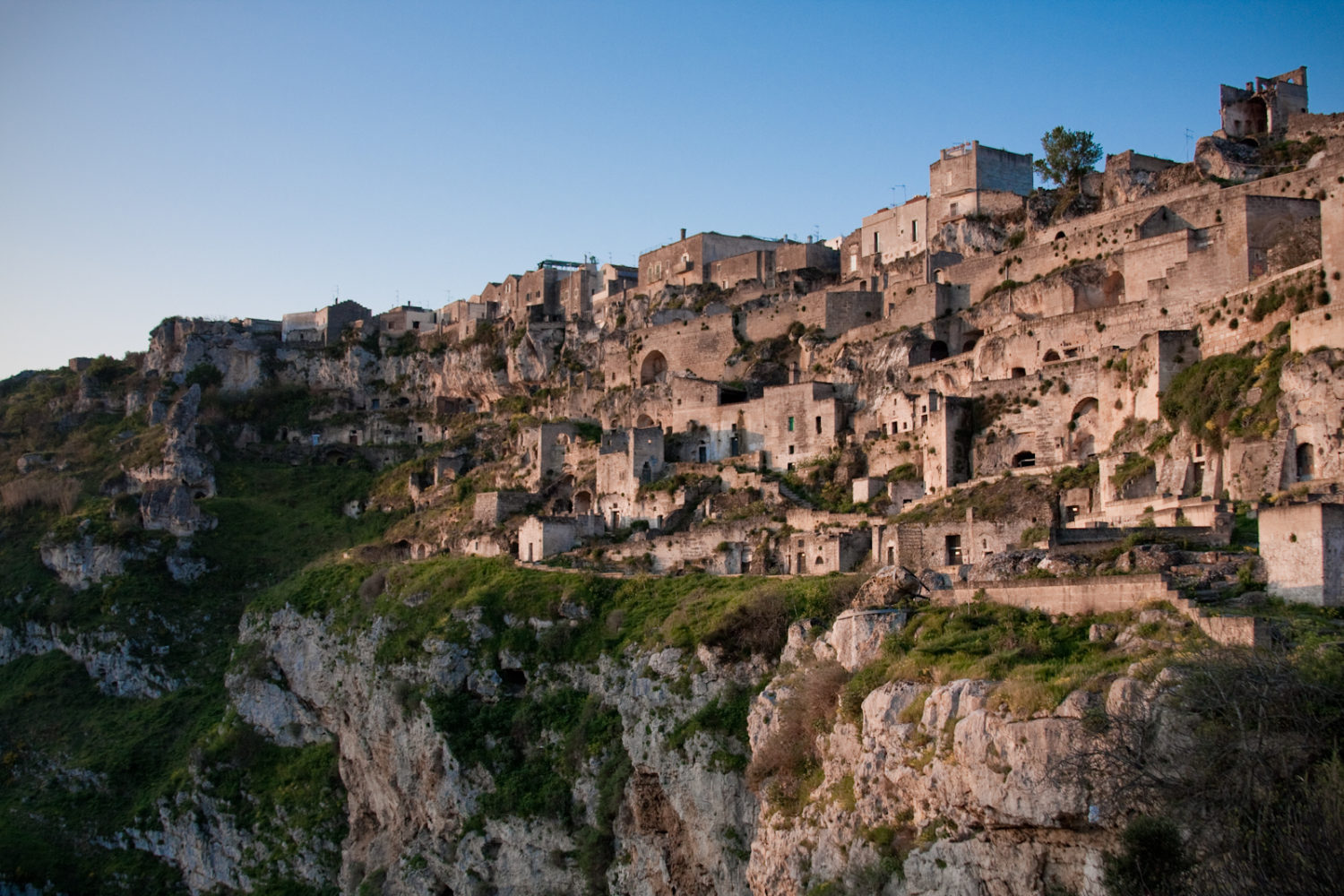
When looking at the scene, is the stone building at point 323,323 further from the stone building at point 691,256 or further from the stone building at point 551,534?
the stone building at point 551,534

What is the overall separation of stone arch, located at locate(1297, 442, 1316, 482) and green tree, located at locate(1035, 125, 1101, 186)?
33.4 metres

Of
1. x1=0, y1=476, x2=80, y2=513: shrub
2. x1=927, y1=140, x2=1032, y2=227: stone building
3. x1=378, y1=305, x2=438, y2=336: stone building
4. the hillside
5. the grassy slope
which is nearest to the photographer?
the hillside

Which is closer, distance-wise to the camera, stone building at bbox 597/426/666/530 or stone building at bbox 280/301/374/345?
stone building at bbox 597/426/666/530

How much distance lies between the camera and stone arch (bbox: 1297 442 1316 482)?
31828 millimetres

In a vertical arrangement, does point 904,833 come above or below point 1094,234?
below

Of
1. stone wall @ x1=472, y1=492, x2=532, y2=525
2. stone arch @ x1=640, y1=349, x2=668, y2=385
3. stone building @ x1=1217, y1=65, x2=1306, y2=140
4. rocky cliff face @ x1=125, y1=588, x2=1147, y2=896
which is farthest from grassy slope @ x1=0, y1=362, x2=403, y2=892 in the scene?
stone building @ x1=1217, y1=65, x2=1306, y2=140

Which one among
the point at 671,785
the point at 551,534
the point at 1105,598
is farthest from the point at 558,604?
the point at 1105,598

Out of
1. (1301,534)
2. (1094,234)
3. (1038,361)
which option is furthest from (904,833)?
(1094,234)

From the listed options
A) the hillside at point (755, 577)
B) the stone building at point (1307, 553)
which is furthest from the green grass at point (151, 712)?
the stone building at point (1307, 553)

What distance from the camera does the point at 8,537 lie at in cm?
7006

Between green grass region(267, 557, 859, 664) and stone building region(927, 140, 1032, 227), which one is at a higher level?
stone building region(927, 140, 1032, 227)

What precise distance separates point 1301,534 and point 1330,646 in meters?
5.14

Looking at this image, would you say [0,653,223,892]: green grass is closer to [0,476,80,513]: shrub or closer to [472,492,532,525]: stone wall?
[0,476,80,513]: shrub

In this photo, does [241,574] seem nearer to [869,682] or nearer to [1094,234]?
[1094,234]
